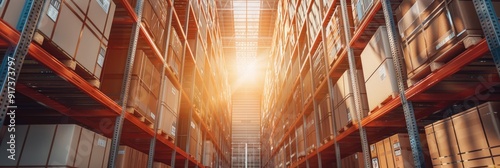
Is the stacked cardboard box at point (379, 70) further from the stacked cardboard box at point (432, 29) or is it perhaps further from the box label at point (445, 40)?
the box label at point (445, 40)

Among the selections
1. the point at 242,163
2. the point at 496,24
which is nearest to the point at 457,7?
the point at 496,24

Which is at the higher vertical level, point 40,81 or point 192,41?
point 192,41

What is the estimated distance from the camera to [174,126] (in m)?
6.14

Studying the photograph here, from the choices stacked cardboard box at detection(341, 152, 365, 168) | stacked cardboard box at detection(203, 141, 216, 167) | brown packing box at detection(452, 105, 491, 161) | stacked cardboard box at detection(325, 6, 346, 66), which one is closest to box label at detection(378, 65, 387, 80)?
brown packing box at detection(452, 105, 491, 161)

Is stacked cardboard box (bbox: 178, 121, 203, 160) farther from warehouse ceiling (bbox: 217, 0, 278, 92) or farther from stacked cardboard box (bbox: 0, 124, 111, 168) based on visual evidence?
warehouse ceiling (bbox: 217, 0, 278, 92)

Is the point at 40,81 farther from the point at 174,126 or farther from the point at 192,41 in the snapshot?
the point at 192,41

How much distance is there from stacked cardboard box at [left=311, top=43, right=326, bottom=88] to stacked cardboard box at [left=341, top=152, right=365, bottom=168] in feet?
5.94

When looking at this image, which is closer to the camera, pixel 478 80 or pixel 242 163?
pixel 478 80

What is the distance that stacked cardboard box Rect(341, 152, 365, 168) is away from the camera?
5.32 meters

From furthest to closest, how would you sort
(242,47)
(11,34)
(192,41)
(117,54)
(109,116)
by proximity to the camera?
(242,47) < (192,41) < (117,54) < (109,116) < (11,34)

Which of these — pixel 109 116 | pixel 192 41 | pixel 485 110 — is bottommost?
pixel 485 110

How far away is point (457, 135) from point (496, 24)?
3.48ft

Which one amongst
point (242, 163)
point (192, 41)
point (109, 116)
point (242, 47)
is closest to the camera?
point (109, 116)

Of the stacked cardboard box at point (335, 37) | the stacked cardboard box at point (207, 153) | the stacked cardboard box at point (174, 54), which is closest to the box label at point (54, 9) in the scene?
the stacked cardboard box at point (174, 54)
